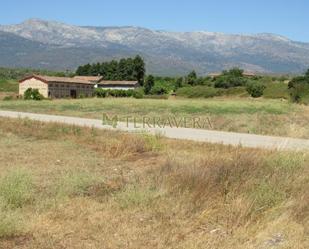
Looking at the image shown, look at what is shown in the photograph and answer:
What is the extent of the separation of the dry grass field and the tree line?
385ft

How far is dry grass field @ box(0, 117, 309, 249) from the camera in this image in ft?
20.2

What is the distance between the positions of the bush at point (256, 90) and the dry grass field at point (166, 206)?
216 ft

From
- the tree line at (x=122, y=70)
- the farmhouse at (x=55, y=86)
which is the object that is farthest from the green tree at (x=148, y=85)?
the tree line at (x=122, y=70)

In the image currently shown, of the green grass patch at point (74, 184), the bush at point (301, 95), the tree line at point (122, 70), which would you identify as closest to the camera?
the green grass patch at point (74, 184)

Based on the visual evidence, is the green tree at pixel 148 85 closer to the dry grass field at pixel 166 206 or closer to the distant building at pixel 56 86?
the distant building at pixel 56 86

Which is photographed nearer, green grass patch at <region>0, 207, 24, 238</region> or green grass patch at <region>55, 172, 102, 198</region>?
green grass patch at <region>0, 207, 24, 238</region>

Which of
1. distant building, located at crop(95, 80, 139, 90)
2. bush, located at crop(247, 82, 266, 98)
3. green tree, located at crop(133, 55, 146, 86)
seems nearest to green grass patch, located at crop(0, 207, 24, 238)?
bush, located at crop(247, 82, 266, 98)

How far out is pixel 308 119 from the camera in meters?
31.6

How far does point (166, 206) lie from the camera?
24.1 feet

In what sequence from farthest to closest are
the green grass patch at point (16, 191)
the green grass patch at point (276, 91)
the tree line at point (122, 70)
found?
the tree line at point (122, 70), the green grass patch at point (276, 91), the green grass patch at point (16, 191)

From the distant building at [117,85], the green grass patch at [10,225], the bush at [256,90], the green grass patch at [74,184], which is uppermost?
the green grass patch at [10,225]

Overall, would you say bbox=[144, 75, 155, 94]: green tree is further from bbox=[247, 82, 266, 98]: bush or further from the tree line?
bbox=[247, 82, 266, 98]: bush

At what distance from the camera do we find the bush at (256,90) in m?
74.9

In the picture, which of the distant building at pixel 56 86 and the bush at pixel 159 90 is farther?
the bush at pixel 159 90
